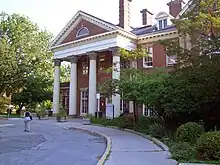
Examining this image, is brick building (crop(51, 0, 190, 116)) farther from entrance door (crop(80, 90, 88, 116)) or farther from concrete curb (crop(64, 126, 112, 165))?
concrete curb (crop(64, 126, 112, 165))

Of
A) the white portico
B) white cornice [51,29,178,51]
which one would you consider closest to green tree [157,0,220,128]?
the white portico

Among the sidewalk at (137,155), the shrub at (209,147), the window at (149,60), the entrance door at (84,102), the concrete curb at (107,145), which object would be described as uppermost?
the window at (149,60)

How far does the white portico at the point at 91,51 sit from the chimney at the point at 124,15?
6.81 feet

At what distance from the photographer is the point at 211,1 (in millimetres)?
16422

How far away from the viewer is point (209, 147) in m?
9.23

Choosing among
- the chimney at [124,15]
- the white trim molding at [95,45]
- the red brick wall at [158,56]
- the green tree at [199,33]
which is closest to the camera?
the green tree at [199,33]

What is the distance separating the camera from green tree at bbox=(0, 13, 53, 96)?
4525 centimetres

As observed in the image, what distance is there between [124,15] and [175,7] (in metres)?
6.73

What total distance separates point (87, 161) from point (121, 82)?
1144cm

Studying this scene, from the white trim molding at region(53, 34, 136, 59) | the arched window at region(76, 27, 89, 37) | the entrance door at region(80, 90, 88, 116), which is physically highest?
the arched window at region(76, 27, 89, 37)

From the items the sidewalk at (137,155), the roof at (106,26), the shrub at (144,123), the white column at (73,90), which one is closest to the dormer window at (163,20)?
the roof at (106,26)

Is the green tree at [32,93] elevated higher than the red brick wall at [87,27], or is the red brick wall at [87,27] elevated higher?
the red brick wall at [87,27]

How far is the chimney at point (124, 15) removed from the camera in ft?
113

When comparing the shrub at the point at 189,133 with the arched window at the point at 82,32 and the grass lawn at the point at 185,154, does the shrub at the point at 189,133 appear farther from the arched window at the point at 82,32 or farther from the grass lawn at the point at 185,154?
the arched window at the point at 82,32
